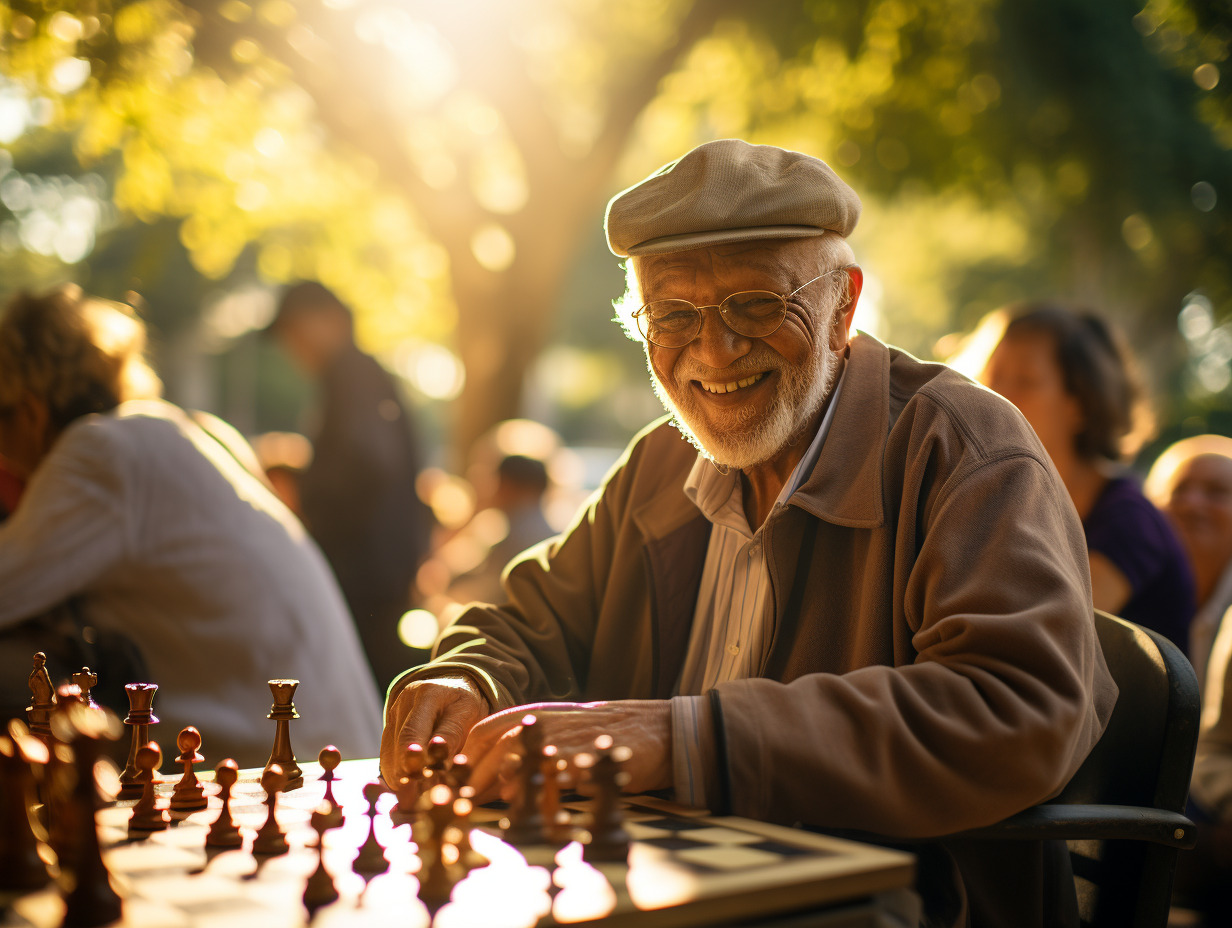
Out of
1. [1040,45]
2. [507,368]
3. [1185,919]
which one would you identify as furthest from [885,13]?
[1185,919]

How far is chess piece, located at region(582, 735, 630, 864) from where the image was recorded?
4.62 feet

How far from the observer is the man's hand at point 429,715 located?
204cm

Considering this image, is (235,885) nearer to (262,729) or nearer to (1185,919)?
(262,729)

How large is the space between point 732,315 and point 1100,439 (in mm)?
2260

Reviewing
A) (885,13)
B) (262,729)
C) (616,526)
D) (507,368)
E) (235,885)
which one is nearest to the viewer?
(235,885)

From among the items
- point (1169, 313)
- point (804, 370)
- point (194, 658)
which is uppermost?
point (1169, 313)

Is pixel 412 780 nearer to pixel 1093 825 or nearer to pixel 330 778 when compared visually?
pixel 330 778

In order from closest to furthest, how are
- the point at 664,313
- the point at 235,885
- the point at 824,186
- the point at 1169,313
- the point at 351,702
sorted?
1. the point at 235,885
2. the point at 824,186
3. the point at 664,313
4. the point at 351,702
5. the point at 1169,313

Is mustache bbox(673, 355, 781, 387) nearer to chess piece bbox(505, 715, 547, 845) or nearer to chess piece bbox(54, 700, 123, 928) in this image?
chess piece bbox(505, 715, 547, 845)

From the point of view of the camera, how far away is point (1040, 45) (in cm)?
814

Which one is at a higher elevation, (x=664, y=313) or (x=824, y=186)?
(x=824, y=186)

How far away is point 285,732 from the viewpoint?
2.03m

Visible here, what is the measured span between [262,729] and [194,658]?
0.29 metres

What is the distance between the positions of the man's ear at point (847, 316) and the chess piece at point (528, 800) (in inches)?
48.1
